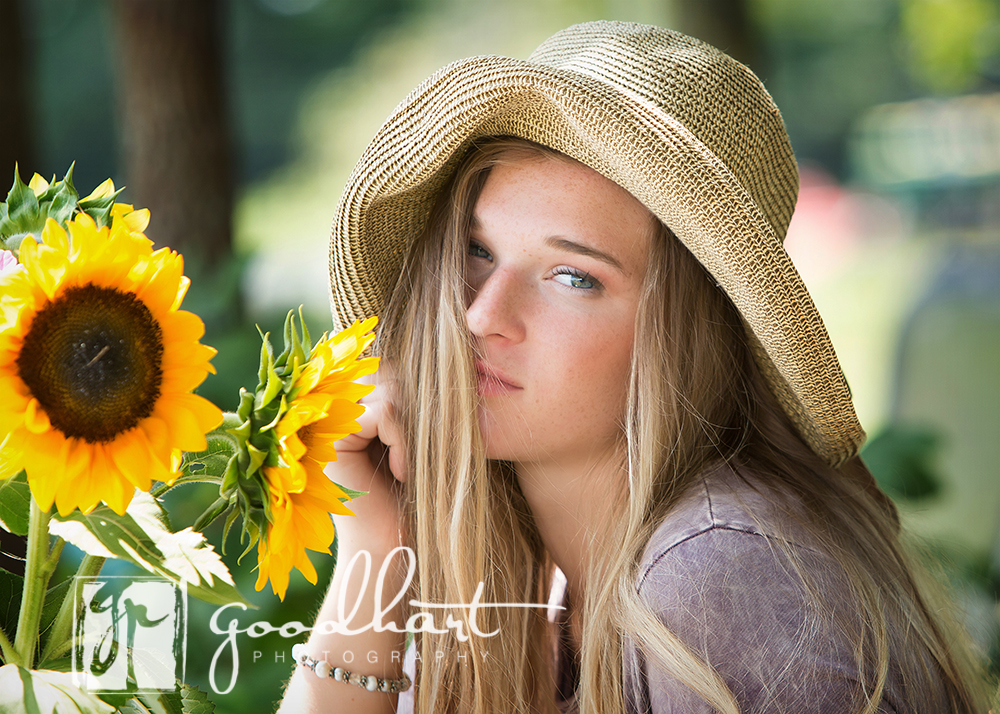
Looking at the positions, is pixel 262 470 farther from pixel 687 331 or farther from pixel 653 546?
pixel 687 331

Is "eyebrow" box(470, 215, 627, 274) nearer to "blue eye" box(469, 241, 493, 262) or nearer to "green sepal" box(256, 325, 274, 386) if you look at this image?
"blue eye" box(469, 241, 493, 262)

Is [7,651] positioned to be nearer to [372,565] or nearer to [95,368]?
[95,368]

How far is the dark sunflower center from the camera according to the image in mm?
421

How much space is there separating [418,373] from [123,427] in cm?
73

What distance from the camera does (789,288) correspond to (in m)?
0.92

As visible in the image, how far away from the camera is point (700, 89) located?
3.14ft

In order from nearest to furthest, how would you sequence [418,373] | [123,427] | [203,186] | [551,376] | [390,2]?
1. [123,427]
2. [551,376]
3. [418,373]
4. [203,186]
5. [390,2]

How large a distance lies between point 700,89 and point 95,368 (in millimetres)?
779

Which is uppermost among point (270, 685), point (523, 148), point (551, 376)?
point (523, 148)

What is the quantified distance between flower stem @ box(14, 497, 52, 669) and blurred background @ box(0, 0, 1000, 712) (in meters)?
0.32

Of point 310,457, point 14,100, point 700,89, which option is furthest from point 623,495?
point 14,100

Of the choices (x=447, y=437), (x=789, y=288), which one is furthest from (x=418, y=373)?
(x=789, y=288)

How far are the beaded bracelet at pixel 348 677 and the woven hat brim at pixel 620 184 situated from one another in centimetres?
48

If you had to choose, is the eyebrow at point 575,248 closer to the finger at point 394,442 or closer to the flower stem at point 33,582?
the finger at point 394,442
